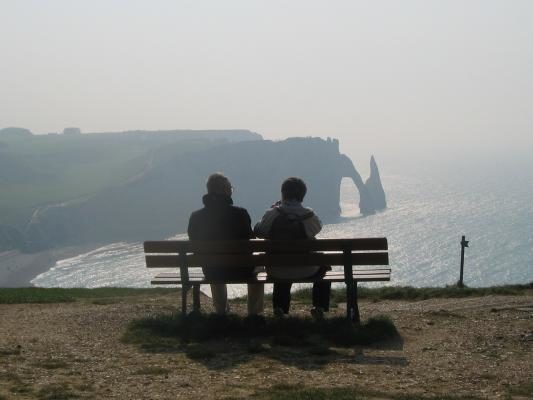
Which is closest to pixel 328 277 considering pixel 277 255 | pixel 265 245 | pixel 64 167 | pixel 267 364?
pixel 277 255

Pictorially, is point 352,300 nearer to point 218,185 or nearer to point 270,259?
point 270,259

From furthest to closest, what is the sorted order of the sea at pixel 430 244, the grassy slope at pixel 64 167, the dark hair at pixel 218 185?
the grassy slope at pixel 64 167 < the sea at pixel 430 244 < the dark hair at pixel 218 185

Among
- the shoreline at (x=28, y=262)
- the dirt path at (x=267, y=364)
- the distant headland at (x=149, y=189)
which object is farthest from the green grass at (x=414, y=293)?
the distant headland at (x=149, y=189)

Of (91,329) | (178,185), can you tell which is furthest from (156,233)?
(91,329)

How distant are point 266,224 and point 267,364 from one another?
225 cm

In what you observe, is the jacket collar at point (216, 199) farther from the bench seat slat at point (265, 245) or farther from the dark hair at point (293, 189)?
the dark hair at point (293, 189)

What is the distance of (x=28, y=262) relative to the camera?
74000 mm

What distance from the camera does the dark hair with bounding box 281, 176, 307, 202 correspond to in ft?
25.3

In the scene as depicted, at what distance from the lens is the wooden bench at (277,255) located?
7.37 m

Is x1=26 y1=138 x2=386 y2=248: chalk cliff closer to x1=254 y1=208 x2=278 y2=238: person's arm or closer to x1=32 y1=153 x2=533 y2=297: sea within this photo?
x1=32 y1=153 x2=533 y2=297: sea

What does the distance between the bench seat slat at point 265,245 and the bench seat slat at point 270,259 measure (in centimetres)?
6

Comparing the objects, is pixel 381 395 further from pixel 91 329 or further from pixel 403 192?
pixel 403 192

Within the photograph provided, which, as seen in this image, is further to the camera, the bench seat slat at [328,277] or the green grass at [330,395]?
the bench seat slat at [328,277]

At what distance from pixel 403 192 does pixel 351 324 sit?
141m
